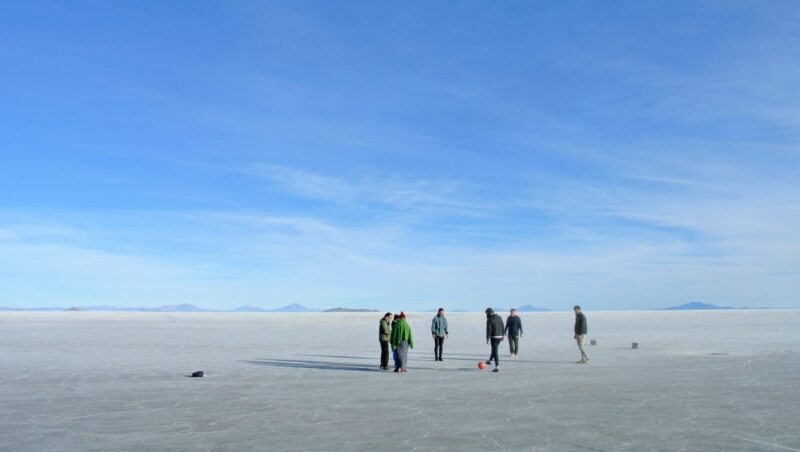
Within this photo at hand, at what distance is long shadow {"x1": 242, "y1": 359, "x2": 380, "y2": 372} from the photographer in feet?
66.9

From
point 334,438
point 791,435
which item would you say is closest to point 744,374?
point 791,435

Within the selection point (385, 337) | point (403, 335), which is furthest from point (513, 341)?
point (403, 335)

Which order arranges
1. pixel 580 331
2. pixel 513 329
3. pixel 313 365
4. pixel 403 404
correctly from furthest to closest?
pixel 513 329
pixel 313 365
pixel 580 331
pixel 403 404

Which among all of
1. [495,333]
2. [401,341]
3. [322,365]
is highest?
[495,333]

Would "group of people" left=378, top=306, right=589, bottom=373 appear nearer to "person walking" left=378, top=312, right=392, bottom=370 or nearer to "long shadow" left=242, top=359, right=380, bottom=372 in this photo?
"person walking" left=378, top=312, right=392, bottom=370

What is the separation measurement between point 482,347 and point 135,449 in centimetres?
2196

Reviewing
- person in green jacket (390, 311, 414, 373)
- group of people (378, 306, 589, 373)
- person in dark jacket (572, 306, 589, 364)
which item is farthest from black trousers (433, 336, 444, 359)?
person in dark jacket (572, 306, 589, 364)

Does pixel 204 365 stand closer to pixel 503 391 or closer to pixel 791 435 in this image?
pixel 503 391

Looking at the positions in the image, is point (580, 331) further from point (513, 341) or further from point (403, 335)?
point (403, 335)

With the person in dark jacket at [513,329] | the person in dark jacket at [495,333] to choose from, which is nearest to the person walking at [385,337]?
the person in dark jacket at [495,333]

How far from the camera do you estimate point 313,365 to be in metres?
21.3

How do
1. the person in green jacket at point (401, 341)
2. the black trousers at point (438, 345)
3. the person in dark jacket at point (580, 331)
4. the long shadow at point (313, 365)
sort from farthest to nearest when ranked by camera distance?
the black trousers at point (438, 345) < the person in dark jacket at point (580, 331) < the long shadow at point (313, 365) < the person in green jacket at point (401, 341)

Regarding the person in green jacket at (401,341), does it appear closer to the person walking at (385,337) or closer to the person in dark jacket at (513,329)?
the person walking at (385,337)

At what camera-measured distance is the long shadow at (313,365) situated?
2038cm
